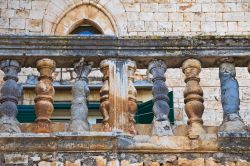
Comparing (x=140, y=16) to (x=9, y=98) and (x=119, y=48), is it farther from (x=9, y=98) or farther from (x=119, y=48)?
(x=9, y=98)

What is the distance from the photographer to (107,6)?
12.2 metres

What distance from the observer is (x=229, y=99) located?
6.95 metres

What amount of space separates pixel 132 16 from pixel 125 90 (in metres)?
5.26

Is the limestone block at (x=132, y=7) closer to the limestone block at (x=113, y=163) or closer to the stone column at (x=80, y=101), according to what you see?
the stone column at (x=80, y=101)

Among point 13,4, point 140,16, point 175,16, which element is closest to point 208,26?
point 175,16

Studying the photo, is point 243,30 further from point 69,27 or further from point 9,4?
point 9,4

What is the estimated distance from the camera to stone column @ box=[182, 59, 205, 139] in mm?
6809

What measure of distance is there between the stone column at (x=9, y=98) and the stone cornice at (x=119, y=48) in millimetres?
98

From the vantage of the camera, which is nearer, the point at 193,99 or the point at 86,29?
the point at 193,99

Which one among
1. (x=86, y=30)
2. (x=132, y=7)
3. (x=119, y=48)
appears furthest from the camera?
(x=86, y=30)

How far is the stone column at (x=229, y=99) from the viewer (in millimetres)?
6805

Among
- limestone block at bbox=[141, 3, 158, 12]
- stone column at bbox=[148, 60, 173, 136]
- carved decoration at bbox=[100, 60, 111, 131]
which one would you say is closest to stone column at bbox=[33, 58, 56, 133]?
carved decoration at bbox=[100, 60, 111, 131]

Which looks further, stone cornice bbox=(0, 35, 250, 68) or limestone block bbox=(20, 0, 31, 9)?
limestone block bbox=(20, 0, 31, 9)

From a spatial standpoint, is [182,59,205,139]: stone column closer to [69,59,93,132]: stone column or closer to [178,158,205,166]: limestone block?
[178,158,205,166]: limestone block
